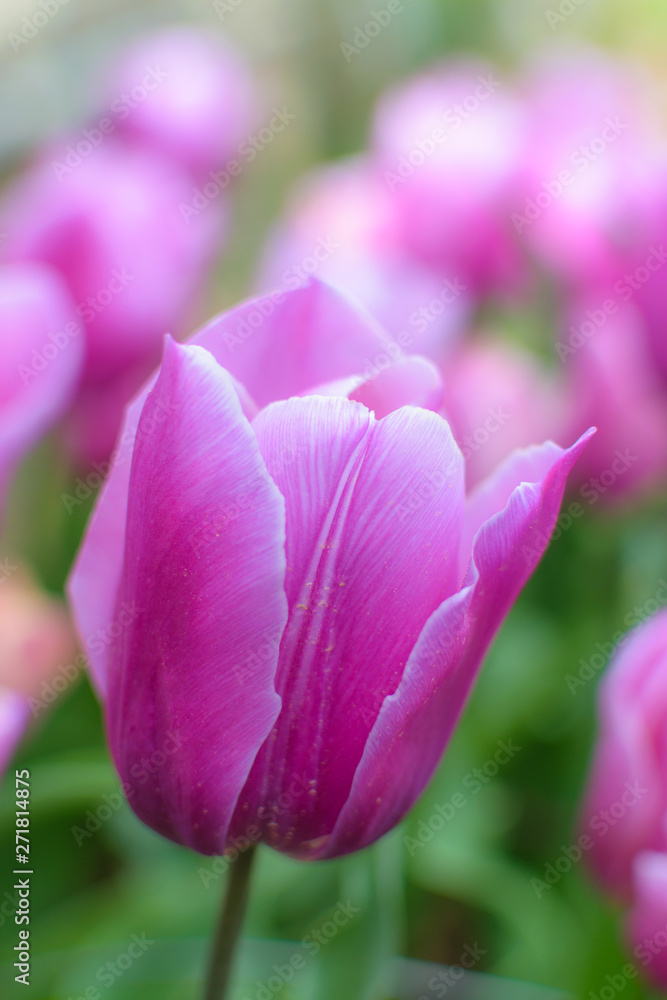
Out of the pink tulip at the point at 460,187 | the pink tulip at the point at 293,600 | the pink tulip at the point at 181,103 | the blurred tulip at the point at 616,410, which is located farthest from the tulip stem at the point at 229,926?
the pink tulip at the point at 181,103

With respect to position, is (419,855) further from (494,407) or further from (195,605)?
(195,605)

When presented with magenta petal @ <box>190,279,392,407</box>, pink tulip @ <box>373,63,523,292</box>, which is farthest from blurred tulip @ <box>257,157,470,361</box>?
magenta petal @ <box>190,279,392,407</box>

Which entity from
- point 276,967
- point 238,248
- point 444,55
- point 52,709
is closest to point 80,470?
point 52,709

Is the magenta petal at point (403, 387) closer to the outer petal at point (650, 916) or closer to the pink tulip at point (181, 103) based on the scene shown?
the outer petal at point (650, 916)

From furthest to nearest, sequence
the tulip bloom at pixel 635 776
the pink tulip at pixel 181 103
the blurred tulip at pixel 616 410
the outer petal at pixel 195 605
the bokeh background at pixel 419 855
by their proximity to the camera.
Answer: the pink tulip at pixel 181 103
the blurred tulip at pixel 616 410
the bokeh background at pixel 419 855
the tulip bloom at pixel 635 776
the outer petal at pixel 195 605

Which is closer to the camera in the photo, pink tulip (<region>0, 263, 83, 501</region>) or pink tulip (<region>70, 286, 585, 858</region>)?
pink tulip (<region>70, 286, 585, 858</region>)

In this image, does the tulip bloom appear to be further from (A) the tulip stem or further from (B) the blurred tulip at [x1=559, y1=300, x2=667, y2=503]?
(B) the blurred tulip at [x1=559, y1=300, x2=667, y2=503]

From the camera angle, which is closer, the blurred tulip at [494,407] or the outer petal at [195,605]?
A: the outer petal at [195,605]
